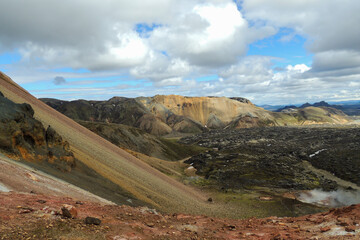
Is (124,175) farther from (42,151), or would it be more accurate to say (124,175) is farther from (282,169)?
(282,169)

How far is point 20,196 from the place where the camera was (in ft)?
51.8

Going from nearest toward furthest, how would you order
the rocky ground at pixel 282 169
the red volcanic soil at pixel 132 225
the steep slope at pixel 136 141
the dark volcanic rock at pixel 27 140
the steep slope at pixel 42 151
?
the red volcanic soil at pixel 132 225 < the dark volcanic rock at pixel 27 140 < the steep slope at pixel 42 151 < the rocky ground at pixel 282 169 < the steep slope at pixel 136 141

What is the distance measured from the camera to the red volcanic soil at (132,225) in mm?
12137

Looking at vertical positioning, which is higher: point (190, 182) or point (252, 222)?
point (252, 222)

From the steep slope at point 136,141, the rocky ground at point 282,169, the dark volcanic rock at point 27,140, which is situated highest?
the dark volcanic rock at point 27,140

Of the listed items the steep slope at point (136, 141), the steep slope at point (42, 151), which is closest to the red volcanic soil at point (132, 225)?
the steep slope at point (42, 151)

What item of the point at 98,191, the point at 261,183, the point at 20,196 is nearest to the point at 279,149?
the point at 261,183

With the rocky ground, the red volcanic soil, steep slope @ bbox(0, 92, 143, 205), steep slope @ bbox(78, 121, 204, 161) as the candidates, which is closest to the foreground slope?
steep slope @ bbox(0, 92, 143, 205)

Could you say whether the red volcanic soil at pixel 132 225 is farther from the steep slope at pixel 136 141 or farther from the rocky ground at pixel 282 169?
the steep slope at pixel 136 141

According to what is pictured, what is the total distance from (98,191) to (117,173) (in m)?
9.25

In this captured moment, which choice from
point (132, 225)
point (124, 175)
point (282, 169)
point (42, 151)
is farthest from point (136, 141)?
point (132, 225)

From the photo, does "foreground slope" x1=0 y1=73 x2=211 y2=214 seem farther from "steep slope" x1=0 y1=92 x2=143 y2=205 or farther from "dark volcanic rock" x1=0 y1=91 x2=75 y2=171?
"dark volcanic rock" x1=0 y1=91 x2=75 y2=171

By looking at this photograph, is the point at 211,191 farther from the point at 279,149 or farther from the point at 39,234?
the point at 279,149

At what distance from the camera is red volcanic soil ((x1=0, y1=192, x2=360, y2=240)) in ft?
39.8
